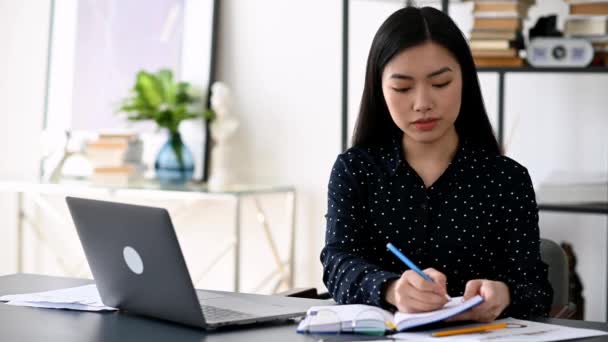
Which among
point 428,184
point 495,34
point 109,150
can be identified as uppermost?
point 495,34

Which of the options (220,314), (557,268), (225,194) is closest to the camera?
(220,314)

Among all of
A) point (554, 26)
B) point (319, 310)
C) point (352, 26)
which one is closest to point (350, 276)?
point (319, 310)

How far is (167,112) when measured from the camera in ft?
12.6

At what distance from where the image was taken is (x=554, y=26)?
3.09 metres

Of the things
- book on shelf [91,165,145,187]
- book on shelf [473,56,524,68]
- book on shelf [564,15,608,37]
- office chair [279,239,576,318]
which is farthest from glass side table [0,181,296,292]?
office chair [279,239,576,318]

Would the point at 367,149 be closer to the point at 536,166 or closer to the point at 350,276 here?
the point at 350,276

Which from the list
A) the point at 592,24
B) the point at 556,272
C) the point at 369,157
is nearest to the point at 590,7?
the point at 592,24

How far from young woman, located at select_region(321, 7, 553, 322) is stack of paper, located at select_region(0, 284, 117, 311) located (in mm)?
391

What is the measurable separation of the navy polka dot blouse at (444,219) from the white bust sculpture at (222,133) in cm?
201

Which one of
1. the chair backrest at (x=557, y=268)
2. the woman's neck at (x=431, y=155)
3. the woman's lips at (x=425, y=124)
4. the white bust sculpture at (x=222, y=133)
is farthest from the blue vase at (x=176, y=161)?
the woman's lips at (x=425, y=124)

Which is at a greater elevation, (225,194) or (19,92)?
(19,92)

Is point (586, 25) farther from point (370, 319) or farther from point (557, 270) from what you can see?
point (370, 319)

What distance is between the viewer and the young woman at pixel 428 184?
5.56 feet

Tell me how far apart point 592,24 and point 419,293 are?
1.77m
